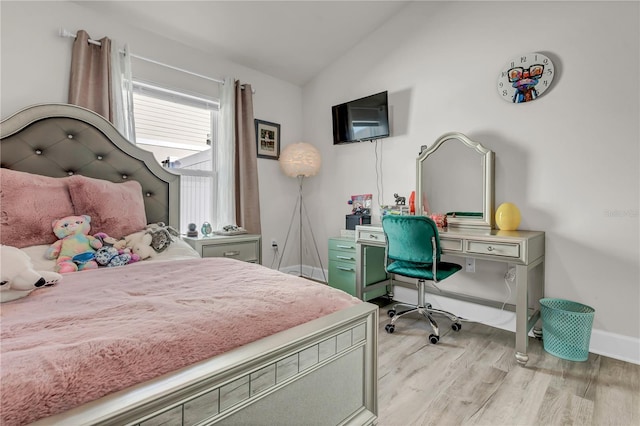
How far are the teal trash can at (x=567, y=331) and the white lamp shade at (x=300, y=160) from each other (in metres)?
2.48

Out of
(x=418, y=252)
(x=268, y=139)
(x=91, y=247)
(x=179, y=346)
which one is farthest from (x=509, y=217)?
(x=91, y=247)

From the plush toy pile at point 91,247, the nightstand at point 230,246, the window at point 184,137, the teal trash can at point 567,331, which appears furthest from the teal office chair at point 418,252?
the window at point 184,137

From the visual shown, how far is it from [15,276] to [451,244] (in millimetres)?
2356

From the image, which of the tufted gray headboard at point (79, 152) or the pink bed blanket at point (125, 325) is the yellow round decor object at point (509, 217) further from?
the tufted gray headboard at point (79, 152)

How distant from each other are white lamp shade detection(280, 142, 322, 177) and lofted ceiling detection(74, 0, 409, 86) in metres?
0.98

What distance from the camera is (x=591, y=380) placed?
5.83 feet

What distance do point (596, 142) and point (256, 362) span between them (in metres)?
2.56

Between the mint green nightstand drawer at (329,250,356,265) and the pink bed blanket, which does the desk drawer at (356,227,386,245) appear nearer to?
the mint green nightstand drawer at (329,250,356,265)

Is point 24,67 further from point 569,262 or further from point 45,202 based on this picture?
point 569,262

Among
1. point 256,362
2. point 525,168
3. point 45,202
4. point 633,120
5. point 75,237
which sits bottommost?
point 256,362

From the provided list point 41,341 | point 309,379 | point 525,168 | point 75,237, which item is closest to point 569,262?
point 525,168

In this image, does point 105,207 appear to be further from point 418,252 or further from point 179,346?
point 418,252

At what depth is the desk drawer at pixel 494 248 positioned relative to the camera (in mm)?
2012

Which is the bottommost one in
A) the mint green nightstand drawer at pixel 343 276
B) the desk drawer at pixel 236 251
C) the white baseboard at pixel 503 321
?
the white baseboard at pixel 503 321
